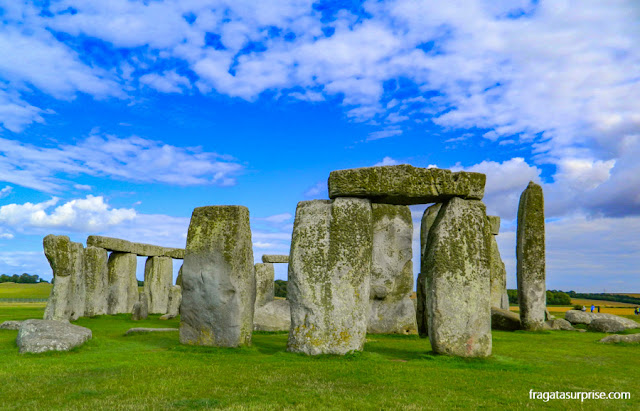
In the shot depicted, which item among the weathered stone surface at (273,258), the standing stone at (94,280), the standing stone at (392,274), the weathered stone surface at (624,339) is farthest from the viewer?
the weathered stone surface at (273,258)

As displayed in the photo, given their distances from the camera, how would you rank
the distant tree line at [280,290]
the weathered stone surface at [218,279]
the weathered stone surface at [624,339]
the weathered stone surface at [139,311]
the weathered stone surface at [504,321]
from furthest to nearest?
1. the distant tree line at [280,290]
2. the weathered stone surface at [139,311]
3. the weathered stone surface at [504,321]
4. the weathered stone surface at [624,339]
5. the weathered stone surface at [218,279]

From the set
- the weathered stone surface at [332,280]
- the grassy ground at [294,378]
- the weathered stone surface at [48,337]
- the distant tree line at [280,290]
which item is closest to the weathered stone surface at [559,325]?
the grassy ground at [294,378]

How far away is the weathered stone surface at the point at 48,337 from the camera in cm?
973

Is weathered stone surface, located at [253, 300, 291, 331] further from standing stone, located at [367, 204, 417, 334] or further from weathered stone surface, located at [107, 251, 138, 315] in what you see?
weathered stone surface, located at [107, 251, 138, 315]

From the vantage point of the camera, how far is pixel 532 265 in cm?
1625

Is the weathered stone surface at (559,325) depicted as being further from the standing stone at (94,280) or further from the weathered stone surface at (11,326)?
the standing stone at (94,280)

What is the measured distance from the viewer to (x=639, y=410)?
246 inches

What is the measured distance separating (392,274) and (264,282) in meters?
9.80

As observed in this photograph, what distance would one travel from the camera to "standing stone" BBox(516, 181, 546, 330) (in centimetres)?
1612

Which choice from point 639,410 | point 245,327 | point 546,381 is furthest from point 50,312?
point 639,410

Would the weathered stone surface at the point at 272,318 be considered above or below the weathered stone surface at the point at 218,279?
below

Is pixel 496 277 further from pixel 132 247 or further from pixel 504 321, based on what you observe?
pixel 132 247

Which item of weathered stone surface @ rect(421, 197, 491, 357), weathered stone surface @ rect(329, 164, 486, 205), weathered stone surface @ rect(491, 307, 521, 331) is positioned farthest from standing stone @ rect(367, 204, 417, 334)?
weathered stone surface @ rect(329, 164, 486, 205)

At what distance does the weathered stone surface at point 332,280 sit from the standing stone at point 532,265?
876 cm
